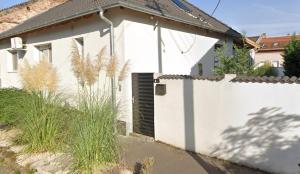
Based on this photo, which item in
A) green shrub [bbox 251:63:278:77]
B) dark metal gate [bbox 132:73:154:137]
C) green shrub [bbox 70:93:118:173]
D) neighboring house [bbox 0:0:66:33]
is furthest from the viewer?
neighboring house [bbox 0:0:66:33]

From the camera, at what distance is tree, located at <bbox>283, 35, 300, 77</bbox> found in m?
14.4

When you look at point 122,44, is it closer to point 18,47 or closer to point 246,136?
point 246,136

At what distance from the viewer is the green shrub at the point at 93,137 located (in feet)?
16.6

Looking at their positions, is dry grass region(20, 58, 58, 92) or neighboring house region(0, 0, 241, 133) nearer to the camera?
dry grass region(20, 58, 58, 92)

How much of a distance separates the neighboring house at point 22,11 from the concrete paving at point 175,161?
12163mm

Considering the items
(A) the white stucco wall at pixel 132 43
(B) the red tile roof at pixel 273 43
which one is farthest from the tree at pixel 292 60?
(B) the red tile roof at pixel 273 43

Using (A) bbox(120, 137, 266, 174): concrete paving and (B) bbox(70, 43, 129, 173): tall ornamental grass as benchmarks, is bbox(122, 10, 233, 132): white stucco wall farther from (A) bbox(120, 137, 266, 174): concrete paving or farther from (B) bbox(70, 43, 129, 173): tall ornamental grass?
(B) bbox(70, 43, 129, 173): tall ornamental grass

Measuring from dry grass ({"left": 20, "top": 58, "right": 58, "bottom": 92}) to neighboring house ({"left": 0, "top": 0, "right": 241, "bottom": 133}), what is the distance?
1751 mm

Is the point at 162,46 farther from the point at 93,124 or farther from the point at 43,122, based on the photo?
the point at 93,124

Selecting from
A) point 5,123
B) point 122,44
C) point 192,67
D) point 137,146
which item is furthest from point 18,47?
point 137,146

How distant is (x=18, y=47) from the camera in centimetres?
1312

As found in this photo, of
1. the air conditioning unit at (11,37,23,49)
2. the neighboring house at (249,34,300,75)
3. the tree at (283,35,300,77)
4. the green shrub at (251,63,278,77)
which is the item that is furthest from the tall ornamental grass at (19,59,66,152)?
the neighboring house at (249,34,300,75)

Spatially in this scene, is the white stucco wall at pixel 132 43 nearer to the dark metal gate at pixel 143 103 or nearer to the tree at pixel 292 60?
the dark metal gate at pixel 143 103

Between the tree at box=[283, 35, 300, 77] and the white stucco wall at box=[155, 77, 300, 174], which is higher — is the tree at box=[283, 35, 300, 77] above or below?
above
